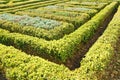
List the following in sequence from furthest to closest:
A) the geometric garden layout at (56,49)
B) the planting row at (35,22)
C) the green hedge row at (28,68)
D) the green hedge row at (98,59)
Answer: the planting row at (35,22)
the green hedge row at (98,59)
the geometric garden layout at (56,49)
the green hedge row at (28,68)

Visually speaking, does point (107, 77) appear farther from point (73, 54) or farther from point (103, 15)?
point (103, 15)

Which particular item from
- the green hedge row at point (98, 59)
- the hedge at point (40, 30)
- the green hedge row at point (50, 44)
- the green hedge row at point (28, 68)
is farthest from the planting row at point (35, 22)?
the green hedge row at point (28, 68)

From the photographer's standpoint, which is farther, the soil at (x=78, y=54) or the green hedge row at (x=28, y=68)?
the soil at (x=78, y=54)

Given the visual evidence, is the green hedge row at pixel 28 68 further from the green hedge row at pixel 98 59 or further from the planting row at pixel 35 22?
the planting row at pixel 35 22

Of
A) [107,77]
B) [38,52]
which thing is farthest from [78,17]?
[107,77]

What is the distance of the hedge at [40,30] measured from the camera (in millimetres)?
12573

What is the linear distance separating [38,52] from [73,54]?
219 cm

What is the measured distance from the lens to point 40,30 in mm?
13070

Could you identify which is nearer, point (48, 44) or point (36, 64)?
point (36, 64)

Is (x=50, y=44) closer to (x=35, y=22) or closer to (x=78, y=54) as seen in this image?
(x=78, y=54)

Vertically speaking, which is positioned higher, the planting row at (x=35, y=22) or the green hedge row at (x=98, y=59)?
the green hedge row at (x=98, y=59)

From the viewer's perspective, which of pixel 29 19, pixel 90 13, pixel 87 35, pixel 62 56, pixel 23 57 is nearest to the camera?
pixel 23 57

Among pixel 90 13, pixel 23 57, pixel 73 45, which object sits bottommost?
pixel 90 13

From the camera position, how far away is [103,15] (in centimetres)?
1844
